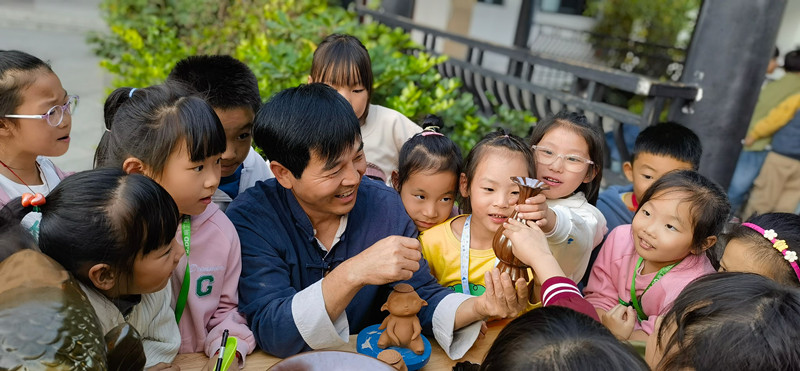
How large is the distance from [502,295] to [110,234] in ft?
3.20

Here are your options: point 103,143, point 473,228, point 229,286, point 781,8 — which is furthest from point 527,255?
point 781,8

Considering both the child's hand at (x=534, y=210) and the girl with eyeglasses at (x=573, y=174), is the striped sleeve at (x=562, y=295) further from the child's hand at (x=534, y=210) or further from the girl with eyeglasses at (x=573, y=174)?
the girl with eyeglasses at (x=573, y=174)

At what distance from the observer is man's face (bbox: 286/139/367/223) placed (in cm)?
169

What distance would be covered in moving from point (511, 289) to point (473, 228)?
0.59 metres

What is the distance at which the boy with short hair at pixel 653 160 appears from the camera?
2.68m

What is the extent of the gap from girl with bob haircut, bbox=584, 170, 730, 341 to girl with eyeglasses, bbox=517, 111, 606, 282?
18 cm

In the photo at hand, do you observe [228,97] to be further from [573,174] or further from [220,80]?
[573,174]

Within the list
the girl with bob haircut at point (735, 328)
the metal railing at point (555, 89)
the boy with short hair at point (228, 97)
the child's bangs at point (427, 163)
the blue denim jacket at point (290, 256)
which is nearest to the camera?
the girl with bob haircut at point (735, 328)

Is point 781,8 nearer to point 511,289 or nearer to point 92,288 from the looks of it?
point 511,289

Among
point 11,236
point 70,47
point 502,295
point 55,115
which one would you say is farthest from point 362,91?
point 70,47

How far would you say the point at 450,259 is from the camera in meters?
2.07

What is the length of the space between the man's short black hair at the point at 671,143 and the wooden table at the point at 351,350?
146cm

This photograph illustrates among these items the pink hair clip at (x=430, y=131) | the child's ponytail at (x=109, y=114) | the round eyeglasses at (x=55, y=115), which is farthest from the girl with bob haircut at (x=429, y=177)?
the round eyeglasses at (x=55, y=115)

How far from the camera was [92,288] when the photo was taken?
4.26 ft
